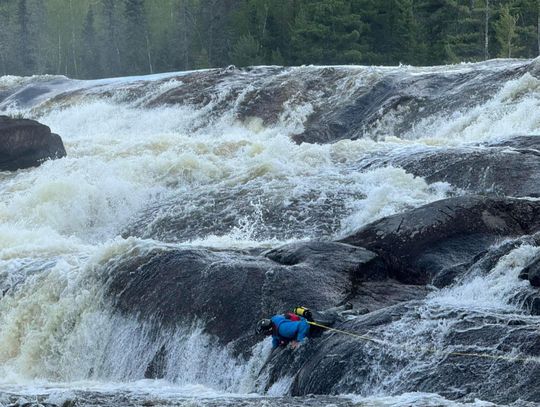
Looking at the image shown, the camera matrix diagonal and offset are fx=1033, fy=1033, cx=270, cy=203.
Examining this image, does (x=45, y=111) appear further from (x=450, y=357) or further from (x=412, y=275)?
(x=450, y=357)

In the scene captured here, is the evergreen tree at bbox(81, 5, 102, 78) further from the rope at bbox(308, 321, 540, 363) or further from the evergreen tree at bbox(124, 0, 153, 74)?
the rope at bbox(308, 321, 540, 363)

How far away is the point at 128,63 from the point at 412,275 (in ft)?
175

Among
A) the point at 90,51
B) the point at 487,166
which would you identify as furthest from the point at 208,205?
the point at 90,51

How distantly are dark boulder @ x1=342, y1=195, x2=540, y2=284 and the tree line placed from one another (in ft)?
86.3

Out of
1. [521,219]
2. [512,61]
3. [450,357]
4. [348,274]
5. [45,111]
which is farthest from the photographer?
[45,111]

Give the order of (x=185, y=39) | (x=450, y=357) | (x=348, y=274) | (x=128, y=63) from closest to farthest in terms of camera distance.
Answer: (x=450, y=357) → (x=348, y=274) → (x=185, y=39) → (x=128, y=63)

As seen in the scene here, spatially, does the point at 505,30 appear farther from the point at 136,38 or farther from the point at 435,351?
the point at 435,351

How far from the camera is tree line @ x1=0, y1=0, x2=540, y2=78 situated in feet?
135

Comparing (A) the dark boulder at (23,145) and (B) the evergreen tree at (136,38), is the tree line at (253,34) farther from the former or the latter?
(A) the dark boulder at (23,145)

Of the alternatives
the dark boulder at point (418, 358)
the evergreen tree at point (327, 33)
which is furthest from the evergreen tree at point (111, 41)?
the dark boulder at point (418, 358)

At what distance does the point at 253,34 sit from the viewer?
4991 centimetres

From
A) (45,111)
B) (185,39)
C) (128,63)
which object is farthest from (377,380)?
(128,63)

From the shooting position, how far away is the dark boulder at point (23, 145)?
2262cm

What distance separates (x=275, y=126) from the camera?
27281 millimetres
